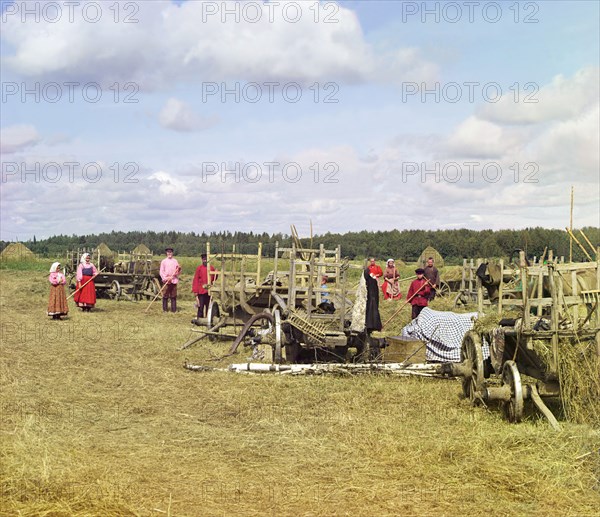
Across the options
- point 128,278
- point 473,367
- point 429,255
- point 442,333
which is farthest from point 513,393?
point 429,255

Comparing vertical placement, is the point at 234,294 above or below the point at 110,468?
above

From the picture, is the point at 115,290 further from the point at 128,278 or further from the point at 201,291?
the point at 201,291

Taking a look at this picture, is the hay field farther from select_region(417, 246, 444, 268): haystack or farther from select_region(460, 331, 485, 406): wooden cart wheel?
select_region(417, 246, 444, 268): haystack

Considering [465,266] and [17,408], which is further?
[465,266]

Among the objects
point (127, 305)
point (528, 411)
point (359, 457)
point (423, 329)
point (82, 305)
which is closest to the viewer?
point (359, 457)

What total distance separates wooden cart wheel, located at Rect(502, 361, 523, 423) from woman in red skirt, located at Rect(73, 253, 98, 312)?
15.9 meters

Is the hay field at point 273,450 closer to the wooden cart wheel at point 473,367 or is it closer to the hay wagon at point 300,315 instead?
the wooden cart wheel at point 473,367

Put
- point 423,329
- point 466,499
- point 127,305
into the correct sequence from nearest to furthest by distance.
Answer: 1. point 466,499
2. point 423,329
3. point 127,305

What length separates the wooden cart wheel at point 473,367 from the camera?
28.3 feet

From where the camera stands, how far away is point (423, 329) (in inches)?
503

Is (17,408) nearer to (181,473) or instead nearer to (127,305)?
(181,473)

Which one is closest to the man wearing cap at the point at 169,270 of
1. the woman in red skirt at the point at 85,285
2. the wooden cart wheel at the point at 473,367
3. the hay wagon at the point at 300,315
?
the woman in red skirt at the point at 85,285

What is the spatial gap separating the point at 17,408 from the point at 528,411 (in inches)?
241

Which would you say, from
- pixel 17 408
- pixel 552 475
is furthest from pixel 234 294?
pixel 552 475
